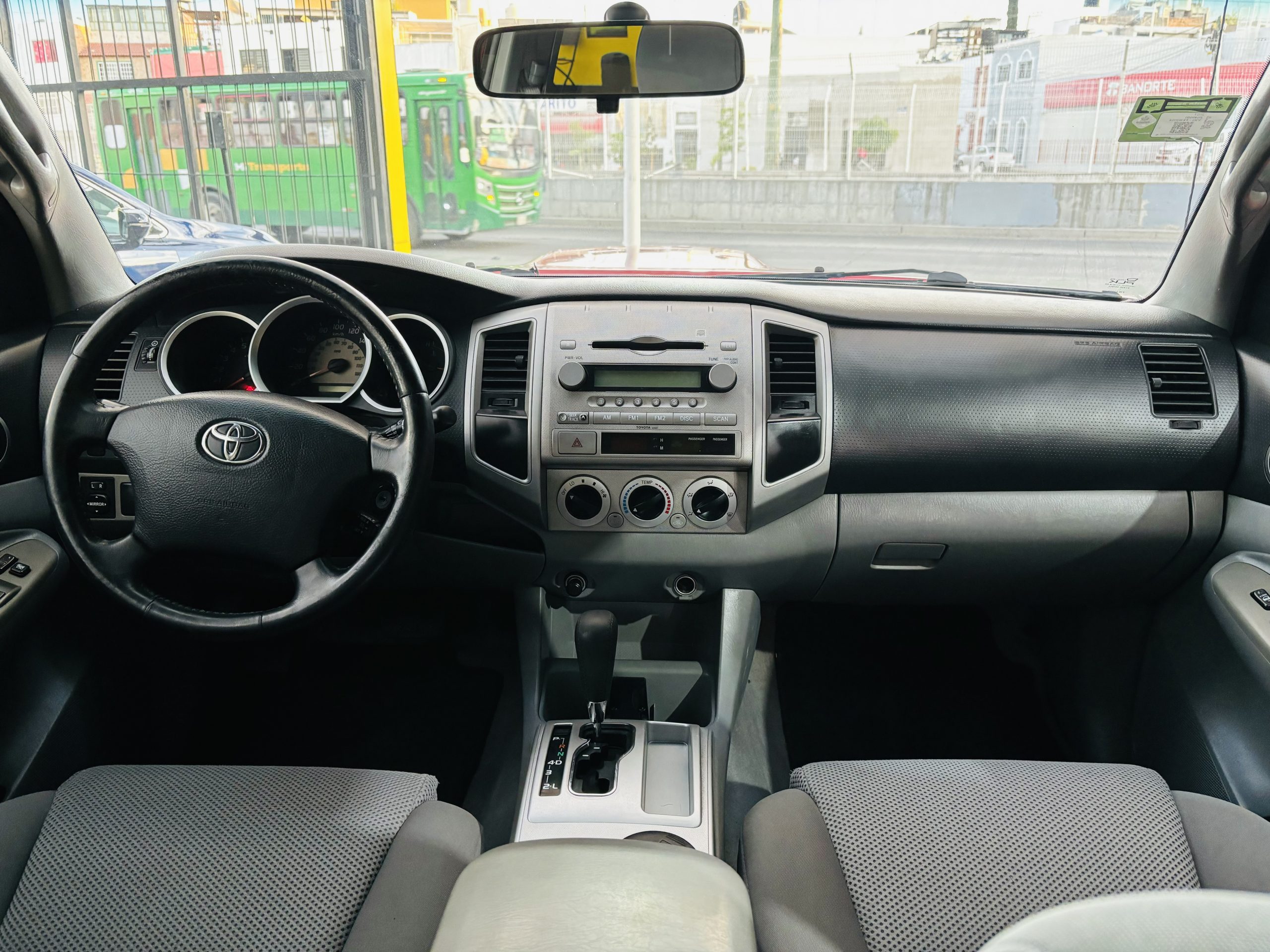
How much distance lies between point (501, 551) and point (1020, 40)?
71.9 inches

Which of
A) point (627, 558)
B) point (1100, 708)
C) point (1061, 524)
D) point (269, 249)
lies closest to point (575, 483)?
point (627, 558)

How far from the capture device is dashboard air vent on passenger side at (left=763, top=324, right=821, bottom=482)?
2104mm

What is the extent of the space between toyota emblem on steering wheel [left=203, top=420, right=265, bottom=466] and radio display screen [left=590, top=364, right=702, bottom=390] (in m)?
0.75

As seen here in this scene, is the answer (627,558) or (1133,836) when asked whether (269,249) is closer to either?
(627,558)

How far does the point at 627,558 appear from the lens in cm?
223

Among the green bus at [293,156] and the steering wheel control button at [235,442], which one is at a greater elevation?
the green bus at [293,156]

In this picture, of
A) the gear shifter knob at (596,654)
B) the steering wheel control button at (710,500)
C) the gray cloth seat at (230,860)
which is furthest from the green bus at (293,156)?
the gray cloth seat at (230,860)

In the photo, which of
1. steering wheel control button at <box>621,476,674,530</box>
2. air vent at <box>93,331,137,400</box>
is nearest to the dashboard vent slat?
steering wheel control button at <box>621,476,674,530</box>

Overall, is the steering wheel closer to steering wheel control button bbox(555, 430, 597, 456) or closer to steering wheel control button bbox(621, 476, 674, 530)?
steering wheel control button bbox(555, 430, 597, 456)

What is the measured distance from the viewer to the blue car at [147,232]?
2504 millimetres

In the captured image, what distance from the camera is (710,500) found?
2127mm

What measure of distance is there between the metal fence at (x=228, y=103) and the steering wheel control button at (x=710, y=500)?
129 cm

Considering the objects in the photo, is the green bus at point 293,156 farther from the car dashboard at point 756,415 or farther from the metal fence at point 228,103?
the car dashboard at point 756,415

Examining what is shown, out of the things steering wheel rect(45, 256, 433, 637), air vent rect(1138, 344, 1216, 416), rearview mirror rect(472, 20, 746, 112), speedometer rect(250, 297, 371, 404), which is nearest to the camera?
steering wheel rect(45, 256, 433, 637)
